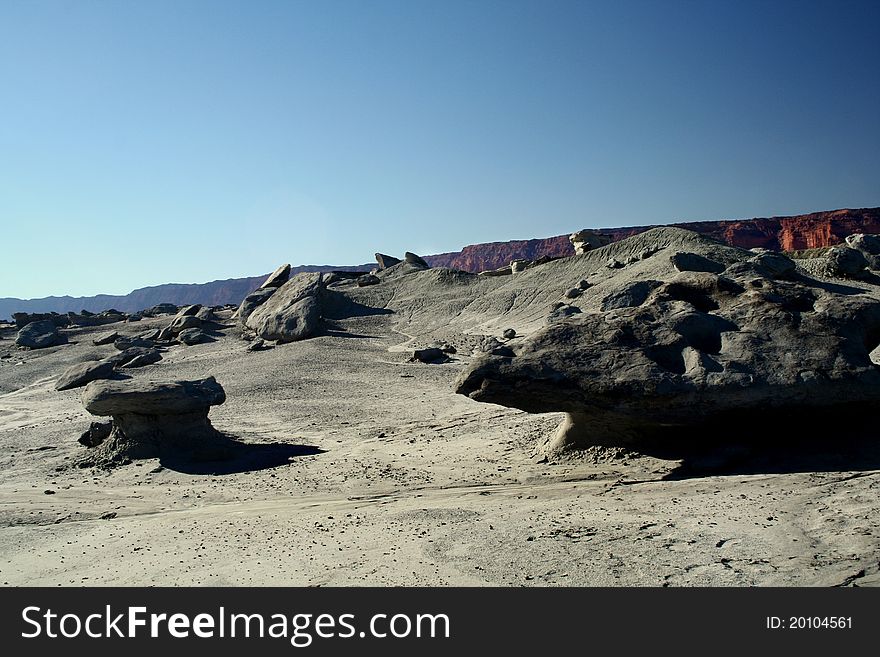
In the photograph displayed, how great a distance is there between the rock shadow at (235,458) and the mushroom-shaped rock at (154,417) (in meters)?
0.04

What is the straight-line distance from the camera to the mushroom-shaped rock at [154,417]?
8055mm

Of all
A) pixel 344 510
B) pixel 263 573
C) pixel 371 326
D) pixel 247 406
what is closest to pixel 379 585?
pixel 263 573

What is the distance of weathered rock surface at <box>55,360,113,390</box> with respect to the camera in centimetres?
1518

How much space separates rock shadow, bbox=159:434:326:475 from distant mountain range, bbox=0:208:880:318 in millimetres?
32252

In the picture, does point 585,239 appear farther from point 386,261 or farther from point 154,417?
point 154,417

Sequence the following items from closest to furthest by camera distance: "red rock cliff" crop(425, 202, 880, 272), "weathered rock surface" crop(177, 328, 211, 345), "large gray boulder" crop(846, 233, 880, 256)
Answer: "large gray boulder" crop(846, 233, 880, 256)
"weathered rock surface" crop(177, 328, 211, 345)
"red rock cliff" crop(425, 202, 880, 272)

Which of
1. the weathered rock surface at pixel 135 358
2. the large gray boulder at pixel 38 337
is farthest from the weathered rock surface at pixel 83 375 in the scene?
the large gray boulder at pixel 38 337

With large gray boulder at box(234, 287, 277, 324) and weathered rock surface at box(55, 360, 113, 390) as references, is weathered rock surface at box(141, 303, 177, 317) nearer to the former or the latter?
large gray boulder at box(234, 287, 277, 324)

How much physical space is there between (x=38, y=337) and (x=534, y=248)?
79.0 meters

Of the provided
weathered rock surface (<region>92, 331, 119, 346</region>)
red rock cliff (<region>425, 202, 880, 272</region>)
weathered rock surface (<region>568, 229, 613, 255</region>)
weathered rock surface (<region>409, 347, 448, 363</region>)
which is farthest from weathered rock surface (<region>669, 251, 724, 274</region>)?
red rock cliff (<region>425, 202, 880, 272</region>)

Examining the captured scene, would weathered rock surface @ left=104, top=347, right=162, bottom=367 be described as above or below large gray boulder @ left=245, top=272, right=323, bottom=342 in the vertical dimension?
below

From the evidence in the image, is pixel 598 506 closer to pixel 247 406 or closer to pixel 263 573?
pixel 263 573

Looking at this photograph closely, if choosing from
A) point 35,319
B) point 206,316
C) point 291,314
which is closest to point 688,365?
point 291,314

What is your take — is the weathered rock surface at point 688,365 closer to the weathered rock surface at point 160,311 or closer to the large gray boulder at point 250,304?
the large gray boulder at point 250,304
